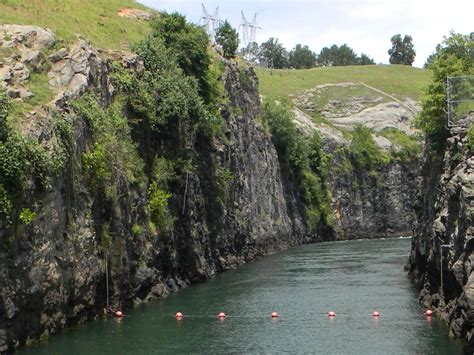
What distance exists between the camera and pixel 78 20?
221 ft

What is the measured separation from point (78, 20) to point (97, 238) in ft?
97.3

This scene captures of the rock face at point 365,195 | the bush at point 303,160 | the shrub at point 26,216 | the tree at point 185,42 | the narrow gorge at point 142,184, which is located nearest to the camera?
the shrub at point 26,216

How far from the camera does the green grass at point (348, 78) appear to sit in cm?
15488

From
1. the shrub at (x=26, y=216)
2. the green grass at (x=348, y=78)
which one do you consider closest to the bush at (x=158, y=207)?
the shrub at (x=26, y=216)

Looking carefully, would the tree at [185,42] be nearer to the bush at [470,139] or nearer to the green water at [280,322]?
the green water at [280,322]

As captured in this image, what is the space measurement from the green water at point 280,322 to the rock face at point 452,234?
1.40 meters

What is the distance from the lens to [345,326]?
42125 mm

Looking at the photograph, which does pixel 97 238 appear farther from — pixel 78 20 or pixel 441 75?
pixel 78 20

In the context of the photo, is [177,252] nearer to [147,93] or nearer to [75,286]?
[147,93]

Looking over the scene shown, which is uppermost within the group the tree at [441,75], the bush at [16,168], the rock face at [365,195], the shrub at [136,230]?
the tree at [441,75]

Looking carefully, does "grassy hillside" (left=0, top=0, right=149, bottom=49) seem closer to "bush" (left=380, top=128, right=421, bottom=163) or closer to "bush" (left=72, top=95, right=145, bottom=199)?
"bush" (left=72, top=95, right=145, bottom=199)

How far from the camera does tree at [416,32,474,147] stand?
50000 mm

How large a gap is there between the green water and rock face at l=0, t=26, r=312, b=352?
169cm

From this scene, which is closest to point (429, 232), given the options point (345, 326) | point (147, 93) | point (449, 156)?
point (449, 156)
